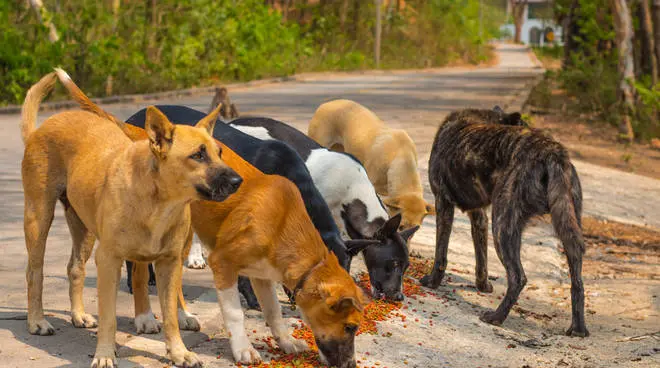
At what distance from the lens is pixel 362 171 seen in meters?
7.93

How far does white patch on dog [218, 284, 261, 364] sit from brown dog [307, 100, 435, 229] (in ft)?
9.80

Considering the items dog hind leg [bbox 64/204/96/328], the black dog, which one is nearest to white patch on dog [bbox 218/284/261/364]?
the black dog

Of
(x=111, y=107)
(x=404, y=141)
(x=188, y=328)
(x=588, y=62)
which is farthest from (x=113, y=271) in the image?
(x=588, y=62)

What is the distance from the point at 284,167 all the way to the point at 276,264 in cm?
116

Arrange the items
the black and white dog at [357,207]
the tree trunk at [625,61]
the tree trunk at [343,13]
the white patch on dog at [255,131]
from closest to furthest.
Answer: the black and white dog at [357,207]
the white patch on dog at [255,131]
the tree trunk at [625,61]
the tree trunk at [343,13]

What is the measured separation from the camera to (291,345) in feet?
19.4

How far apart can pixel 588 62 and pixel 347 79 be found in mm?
13125

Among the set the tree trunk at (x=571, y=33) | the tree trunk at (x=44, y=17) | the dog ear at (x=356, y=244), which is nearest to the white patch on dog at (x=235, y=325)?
the dog ear at (x=356, y=244)

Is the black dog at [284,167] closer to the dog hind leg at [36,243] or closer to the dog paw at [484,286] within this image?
the dog hind leg at [36,243]

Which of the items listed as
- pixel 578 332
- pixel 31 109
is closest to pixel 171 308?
pixel 31 109

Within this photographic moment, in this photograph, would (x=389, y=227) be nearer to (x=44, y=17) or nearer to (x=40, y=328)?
(x=40, y=328)

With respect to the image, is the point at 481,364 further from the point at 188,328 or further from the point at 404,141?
the point at 404,141

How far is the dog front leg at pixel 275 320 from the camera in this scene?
5.91 m

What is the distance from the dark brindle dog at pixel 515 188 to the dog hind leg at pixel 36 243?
335cm
